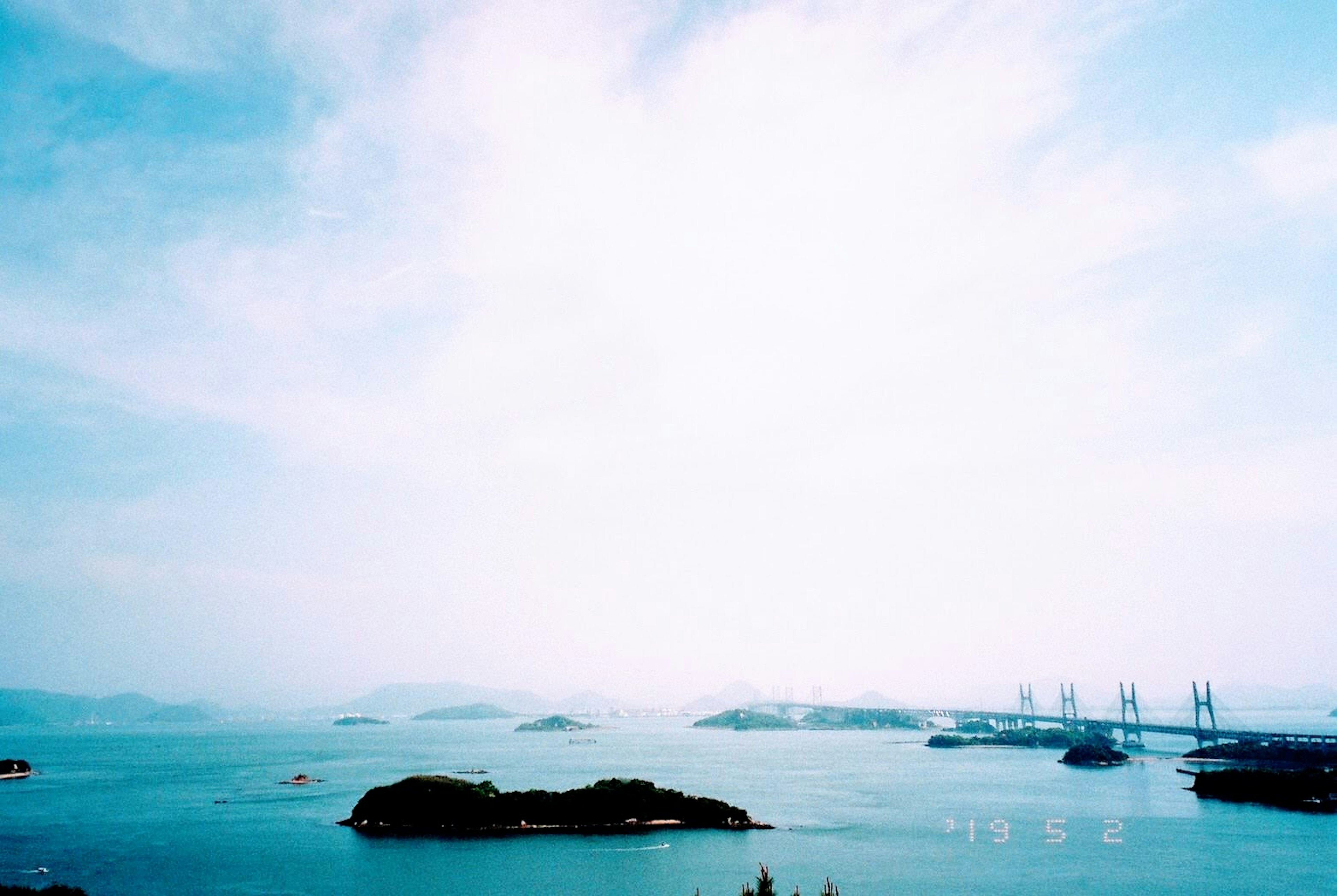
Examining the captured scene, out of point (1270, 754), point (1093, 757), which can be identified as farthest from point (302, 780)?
point (1270, 754)

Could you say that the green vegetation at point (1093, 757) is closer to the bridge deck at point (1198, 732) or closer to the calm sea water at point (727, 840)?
the calm sea water at point (727, 840)

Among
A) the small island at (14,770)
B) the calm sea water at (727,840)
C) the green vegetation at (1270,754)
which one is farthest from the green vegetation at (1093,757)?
the small island at (14,770)

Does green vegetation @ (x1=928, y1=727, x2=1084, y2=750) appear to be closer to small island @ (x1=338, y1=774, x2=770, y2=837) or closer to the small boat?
small island @ (x1=338, y1=774, x2=770, y2=837)

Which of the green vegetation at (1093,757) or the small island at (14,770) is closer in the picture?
the small island at (14,770)

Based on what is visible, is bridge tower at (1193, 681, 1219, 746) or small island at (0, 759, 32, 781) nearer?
small island at (0, 759, 32, 781)

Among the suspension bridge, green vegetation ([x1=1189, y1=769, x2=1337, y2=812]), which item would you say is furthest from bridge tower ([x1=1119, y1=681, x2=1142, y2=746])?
green vegetation ([x1=1189, y1=769, x2=1337, y2=812])

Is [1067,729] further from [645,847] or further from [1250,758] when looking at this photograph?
[645,847]
